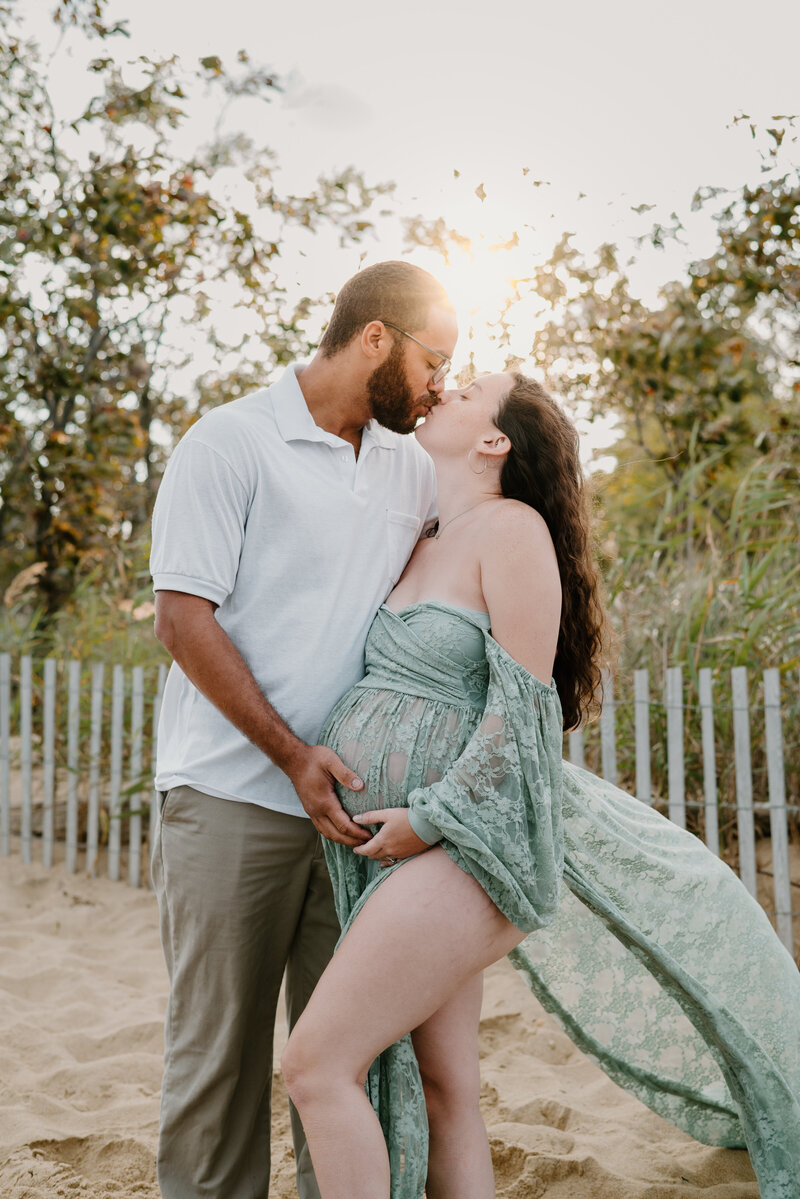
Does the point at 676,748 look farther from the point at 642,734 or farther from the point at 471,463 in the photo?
the point at 471,463

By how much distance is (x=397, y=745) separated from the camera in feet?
7.15

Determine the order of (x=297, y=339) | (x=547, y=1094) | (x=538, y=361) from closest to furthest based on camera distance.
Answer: (x=547, y=1094)
(x=538, y=361)
(x=297, y=339)

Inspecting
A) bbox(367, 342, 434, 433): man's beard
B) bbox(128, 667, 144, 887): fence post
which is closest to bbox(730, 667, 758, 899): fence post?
bbox(367, 342, 434, 433): man's beard

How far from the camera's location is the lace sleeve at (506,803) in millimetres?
2037

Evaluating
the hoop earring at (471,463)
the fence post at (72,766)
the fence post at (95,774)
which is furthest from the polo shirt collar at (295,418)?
the fence post at (72,766)

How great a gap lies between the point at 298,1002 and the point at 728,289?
20.7ft

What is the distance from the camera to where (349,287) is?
2688 mm

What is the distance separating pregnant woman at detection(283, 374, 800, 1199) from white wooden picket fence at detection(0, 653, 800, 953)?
185cm

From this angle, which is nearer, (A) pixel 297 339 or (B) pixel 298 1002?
(B) pixel 298 1002

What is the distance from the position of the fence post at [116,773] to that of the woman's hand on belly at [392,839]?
4.05 meters

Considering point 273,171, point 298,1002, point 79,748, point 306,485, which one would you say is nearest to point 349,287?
point 306,485

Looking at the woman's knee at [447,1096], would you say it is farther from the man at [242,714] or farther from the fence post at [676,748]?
the fence post at [676,748]

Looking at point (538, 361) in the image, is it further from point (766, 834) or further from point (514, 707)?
point (514, 707)

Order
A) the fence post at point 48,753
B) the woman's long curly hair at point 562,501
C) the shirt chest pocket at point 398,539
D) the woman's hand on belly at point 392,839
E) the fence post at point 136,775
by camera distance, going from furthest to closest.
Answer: the fence post at point 48,753
the fence post at point 136,775
the shirt chest pocket at point 398,539
the woman's long curly hair at point 562,501
the woman's hand on belly at point 392,839
